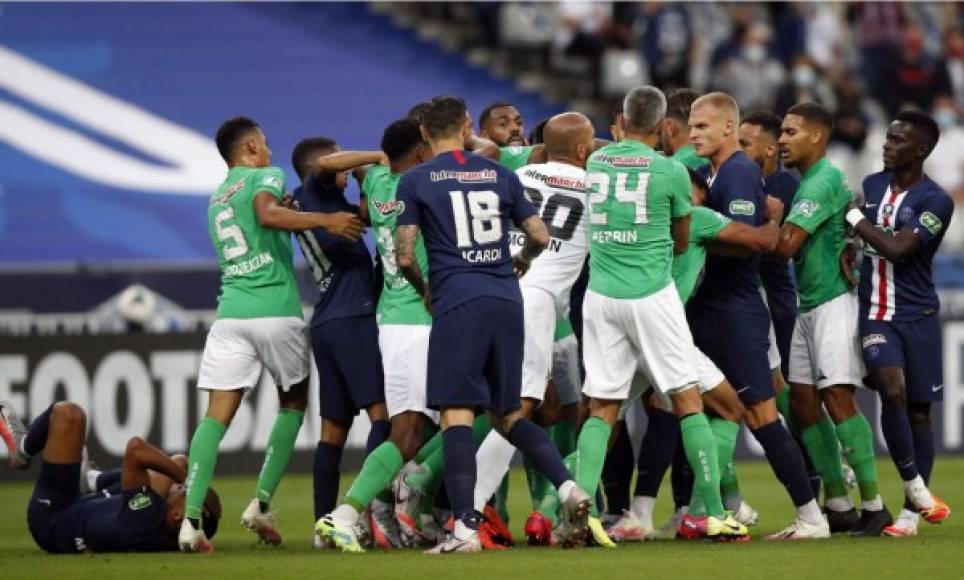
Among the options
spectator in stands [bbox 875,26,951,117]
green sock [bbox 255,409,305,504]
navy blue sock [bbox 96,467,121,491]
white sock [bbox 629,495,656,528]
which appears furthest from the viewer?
spectator in stands [bbox 875,26,951,117]

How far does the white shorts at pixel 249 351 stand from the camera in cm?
1026

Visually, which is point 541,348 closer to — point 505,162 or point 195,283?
point 505,162

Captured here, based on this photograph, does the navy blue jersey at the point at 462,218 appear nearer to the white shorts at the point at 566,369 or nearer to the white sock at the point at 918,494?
the white shorts at the point at 566,369

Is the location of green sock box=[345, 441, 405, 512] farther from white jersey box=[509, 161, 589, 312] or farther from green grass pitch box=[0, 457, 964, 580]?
white jersey box=[509, 161, 589, 312]

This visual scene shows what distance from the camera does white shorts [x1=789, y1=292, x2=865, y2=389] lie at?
10680mm

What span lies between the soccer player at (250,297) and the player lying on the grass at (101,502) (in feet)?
0.91

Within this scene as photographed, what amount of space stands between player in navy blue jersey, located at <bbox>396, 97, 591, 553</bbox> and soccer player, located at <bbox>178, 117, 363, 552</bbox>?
→ 32.4 inches

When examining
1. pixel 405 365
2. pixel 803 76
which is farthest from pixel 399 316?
pixel 803 76

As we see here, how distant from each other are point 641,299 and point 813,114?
1.84 m

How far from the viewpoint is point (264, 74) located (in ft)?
79.0

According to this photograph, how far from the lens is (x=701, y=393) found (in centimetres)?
1019

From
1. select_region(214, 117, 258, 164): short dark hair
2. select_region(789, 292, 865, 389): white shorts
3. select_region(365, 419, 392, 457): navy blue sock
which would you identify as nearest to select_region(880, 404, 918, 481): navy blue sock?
select_region(789, 292, 865, 389): white shorts

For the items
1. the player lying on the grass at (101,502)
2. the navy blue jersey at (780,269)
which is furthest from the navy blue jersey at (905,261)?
the player lying on the grass at (101,502)

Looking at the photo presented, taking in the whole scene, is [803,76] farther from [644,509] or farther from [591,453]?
[591,453]
